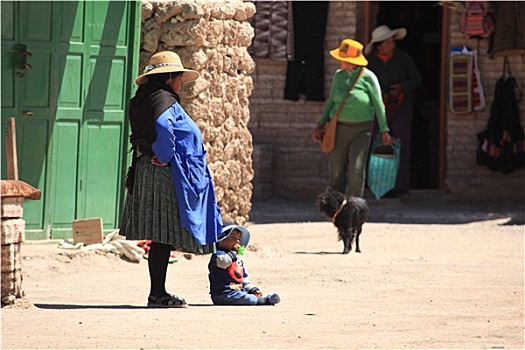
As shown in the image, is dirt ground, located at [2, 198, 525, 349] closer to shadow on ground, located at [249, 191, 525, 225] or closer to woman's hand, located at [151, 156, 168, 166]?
shadow on ground, located at [249, 191, 525, 225]

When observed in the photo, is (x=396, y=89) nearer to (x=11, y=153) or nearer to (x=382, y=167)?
(x=382, y=167)

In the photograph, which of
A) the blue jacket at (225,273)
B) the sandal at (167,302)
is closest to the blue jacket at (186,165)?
the blue jacket at (225,273)

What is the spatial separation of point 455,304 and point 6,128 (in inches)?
160

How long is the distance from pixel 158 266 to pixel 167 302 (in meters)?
0.23

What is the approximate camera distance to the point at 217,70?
11.5 metres

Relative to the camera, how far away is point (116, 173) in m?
11.2

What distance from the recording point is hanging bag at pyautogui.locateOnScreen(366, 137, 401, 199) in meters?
14.5

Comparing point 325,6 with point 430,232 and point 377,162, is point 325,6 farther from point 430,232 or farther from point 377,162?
point 430,232

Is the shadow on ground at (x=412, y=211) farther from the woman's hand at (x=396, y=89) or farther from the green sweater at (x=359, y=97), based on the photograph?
the green sweater at (x=359, y=97)

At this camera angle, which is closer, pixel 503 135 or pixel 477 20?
pixel 477 20

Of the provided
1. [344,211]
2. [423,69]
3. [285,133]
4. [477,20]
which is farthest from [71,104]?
[423,69]

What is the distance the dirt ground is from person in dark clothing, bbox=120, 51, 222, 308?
418 millimetres

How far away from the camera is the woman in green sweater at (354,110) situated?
1205cm

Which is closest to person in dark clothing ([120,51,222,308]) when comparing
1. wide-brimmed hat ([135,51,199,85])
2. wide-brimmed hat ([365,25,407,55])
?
wide-brimmed hat ([135,51,199,85])
